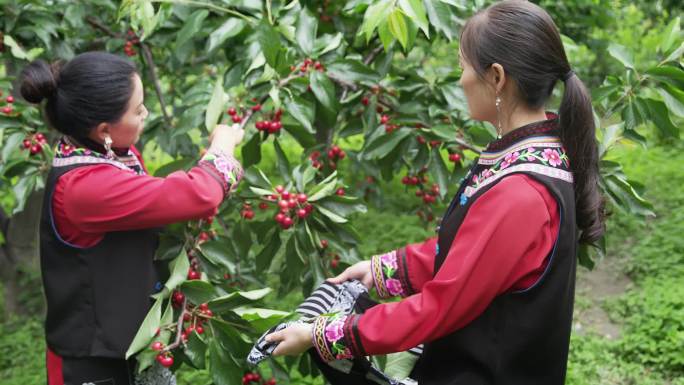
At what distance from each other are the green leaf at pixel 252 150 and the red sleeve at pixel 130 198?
0.53m

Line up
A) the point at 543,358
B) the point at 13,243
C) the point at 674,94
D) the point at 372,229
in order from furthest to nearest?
1. the point at 372,229
2. the point at 13,243
3. the point at 674,94
4. the point at 543,358

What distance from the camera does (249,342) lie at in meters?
1.99

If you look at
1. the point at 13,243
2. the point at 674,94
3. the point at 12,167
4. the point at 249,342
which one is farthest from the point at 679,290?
the point at 13,243

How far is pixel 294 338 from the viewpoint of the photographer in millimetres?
1580

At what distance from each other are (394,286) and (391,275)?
3 centimetres

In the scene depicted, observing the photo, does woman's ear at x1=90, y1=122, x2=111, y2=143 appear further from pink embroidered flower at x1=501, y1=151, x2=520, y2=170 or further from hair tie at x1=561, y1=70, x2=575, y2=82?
hair tie at x1=561, y1=70, x2=575, y2=82

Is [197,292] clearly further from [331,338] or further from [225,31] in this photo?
[225,31]

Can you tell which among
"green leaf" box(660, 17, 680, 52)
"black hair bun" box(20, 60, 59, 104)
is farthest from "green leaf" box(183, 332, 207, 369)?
"green leaf" box(660, 17, 680, 52)

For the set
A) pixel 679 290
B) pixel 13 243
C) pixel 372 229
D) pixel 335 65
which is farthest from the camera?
pixel 372 229

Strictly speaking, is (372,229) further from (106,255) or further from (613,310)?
(106,255)

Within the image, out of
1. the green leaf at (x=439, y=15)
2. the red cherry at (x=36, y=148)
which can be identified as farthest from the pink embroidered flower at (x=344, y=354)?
the red cherry at (x=36, y=148)

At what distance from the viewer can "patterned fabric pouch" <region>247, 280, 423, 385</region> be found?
1636mm

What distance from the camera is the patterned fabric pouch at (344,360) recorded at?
1636 mm

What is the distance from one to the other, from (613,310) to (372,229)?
1.85 m
